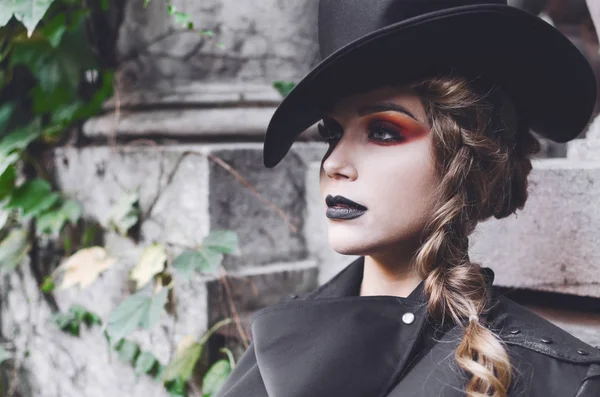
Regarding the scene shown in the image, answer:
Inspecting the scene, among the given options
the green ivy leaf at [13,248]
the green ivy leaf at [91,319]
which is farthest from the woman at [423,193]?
the green ivy leaf at [13,248]

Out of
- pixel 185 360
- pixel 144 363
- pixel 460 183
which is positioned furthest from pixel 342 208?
pixel 144 363

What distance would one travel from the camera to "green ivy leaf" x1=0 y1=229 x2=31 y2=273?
8.31 feet

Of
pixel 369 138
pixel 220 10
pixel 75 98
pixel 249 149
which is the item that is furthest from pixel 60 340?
pixel 369 138

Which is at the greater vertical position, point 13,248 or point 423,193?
point 423,193

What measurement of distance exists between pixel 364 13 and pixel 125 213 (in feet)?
4.51

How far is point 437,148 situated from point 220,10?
4.35 ft

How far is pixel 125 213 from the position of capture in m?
2.21

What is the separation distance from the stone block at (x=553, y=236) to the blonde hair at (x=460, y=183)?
8.8 inches

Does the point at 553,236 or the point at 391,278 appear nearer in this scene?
the point at 391,278

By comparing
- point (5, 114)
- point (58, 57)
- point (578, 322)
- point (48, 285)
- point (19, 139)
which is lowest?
point (48, 285)

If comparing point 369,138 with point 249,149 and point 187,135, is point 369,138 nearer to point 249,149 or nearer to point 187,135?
point 249,149

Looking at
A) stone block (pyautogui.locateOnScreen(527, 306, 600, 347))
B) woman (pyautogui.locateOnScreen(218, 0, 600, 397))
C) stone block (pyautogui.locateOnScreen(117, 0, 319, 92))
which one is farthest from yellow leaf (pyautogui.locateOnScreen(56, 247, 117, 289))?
stone block (pyautogui.locateOnScreen(527, 306, 600, 347))

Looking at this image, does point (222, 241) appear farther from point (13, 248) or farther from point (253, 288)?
point (13, 248)

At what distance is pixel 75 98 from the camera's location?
2502 millimetres
